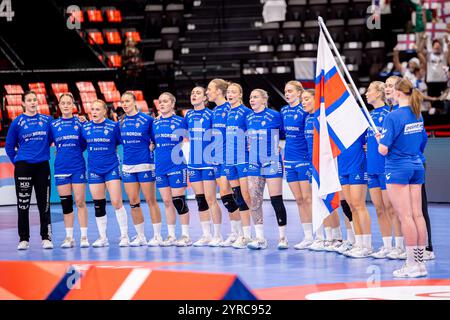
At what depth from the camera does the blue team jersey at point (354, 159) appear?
33.1 ft

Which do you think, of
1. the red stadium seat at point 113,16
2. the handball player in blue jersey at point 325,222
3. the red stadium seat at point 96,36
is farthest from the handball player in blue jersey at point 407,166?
the red stadium seat at point 113,16

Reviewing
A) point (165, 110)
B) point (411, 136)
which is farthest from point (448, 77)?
point (411, 136)

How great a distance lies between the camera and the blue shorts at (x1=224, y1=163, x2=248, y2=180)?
36.1ft

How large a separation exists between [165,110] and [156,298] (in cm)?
626

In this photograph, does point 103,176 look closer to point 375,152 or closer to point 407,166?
point 375,152

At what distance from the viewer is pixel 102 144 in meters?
11.4

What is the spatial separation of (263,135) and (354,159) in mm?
1400

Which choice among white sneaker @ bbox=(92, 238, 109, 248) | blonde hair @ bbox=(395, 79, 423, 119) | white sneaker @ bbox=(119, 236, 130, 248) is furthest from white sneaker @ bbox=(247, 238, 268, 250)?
blonde hair @ bbox=(395, 79, 423, 119)

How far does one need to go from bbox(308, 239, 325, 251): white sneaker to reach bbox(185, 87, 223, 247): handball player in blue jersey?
126 centimetres

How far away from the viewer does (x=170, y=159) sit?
11242 mm

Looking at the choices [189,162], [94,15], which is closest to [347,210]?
[189,162]

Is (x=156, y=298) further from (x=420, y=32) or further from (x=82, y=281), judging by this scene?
(x=420, y=32)

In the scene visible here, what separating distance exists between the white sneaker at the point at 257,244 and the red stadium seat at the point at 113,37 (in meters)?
15.1

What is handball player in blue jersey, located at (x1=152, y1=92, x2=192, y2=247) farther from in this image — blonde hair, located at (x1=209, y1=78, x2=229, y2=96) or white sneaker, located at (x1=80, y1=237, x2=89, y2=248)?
white sneaker, located at (x1=80, y1=237, x2=89, y2=248)
